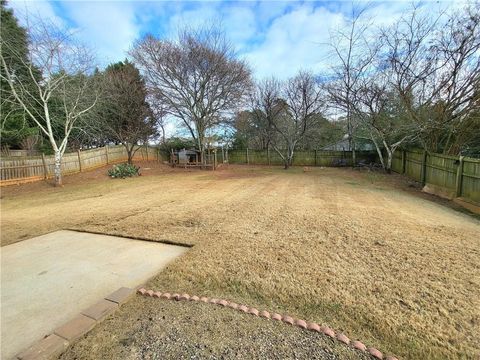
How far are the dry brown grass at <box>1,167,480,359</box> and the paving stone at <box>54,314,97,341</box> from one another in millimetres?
662

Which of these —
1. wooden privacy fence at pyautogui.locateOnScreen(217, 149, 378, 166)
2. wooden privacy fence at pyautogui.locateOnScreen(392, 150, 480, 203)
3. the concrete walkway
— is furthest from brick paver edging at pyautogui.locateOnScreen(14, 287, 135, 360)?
wooden privacy fence at pyautogui.locateOnScreen(217, 149, 378, 166)

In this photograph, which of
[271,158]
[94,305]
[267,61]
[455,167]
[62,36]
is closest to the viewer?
[94,305]

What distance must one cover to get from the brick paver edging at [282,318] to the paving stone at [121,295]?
0.09 m

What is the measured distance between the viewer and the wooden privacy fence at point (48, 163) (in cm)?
1080

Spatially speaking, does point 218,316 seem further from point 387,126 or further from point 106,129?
point 106,129

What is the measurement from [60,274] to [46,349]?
4.63 feet

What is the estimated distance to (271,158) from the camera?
757 inches

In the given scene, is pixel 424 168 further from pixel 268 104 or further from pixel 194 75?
pixel 194 75

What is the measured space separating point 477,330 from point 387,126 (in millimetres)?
13330

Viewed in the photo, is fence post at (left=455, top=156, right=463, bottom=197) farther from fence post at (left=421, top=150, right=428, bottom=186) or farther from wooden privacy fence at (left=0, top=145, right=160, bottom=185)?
wooden privacy fence at (left=0, top=145, right=160, bottom=185)

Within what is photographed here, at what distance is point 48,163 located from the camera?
39.2ft

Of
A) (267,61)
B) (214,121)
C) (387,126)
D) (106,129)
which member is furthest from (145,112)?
(387,126)

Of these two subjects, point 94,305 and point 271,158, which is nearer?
point 94,305

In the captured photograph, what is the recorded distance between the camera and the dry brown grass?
6.24 ft
